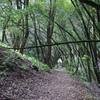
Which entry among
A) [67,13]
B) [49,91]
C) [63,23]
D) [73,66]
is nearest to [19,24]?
[67,13]

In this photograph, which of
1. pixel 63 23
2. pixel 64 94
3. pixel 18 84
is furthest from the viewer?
pixel 63 23

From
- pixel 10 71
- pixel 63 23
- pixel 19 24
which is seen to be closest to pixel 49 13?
pixel 19 24

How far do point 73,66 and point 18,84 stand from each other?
976 inches

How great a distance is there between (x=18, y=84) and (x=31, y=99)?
1451mm

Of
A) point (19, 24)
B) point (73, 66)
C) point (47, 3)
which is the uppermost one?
point (47, 3)

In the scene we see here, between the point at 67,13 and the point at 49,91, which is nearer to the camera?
the point at 49,91

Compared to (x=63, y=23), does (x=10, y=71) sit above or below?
below

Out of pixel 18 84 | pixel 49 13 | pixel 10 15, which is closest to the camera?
pixel 18 84

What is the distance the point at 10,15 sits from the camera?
1406cm

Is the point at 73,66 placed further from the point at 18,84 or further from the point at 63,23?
the point at 18,84

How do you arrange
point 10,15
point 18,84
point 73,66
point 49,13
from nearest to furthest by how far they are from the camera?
point 18,84 < point 10,15 < point 49,13 < point 73,66

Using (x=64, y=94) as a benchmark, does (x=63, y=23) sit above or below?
above

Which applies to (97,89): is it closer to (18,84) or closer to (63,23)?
(18,84)

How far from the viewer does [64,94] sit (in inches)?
404
